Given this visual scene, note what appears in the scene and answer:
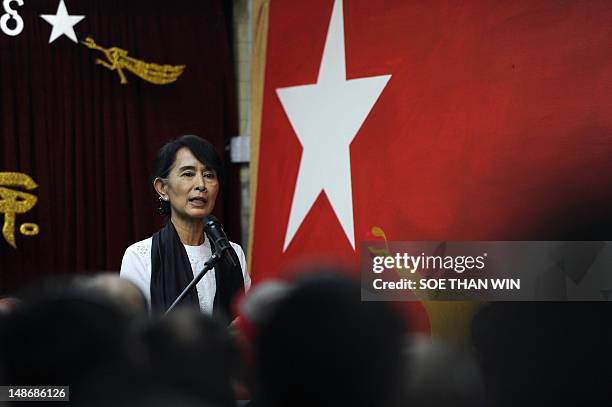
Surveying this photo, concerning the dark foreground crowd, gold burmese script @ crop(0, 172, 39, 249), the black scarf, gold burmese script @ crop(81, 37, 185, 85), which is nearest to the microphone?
the black scarf

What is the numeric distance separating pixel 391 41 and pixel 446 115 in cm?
44

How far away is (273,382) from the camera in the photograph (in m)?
0.46

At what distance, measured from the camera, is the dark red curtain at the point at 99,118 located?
151 inches

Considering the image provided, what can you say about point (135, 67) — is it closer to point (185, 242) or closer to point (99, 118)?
point (99, 118)

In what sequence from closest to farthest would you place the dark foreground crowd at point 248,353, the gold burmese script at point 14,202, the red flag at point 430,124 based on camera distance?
the dark foreground crowd at point 248,353
the red flag at point 430,124
the gold burmese script at point 14,202

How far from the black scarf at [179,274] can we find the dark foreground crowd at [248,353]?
5.08 ft

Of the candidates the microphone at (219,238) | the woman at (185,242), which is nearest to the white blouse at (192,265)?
the woman at (185,242)

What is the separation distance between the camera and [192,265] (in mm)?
2195

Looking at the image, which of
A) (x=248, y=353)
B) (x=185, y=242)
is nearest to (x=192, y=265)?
(x=185, y=242)

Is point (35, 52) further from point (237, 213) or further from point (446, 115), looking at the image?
point (446, 115)

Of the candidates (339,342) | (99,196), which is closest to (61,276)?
(339,342)

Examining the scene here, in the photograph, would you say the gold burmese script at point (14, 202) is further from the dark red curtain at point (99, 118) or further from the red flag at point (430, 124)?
the red flag at point (430, 124)

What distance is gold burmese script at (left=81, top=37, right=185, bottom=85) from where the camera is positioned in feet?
13.0

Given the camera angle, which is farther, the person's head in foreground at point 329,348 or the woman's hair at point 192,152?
the woman's hair at point 192,152
